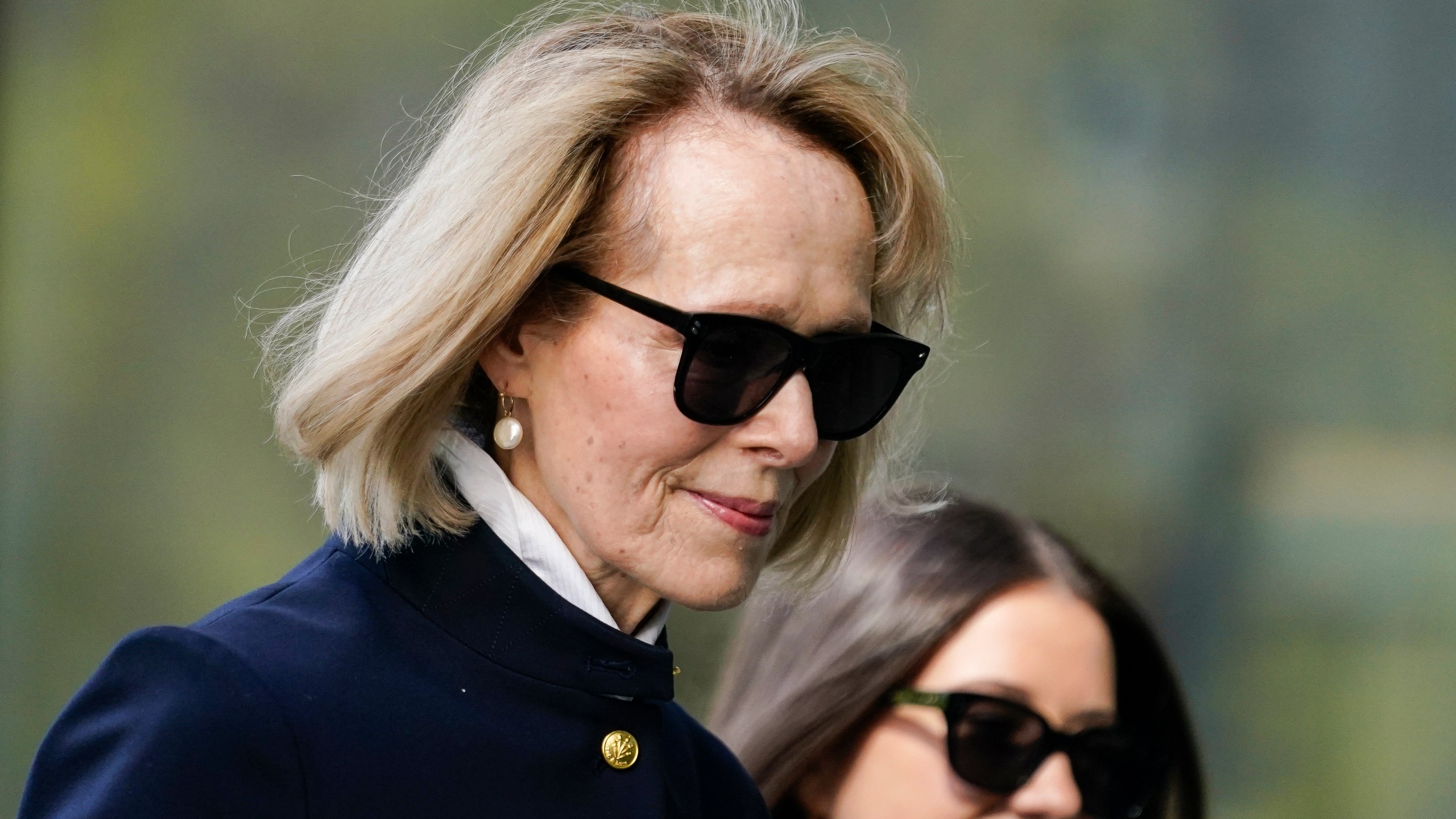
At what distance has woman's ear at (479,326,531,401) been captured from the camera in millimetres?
1912

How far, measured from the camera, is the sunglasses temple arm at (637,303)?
1.79 metres

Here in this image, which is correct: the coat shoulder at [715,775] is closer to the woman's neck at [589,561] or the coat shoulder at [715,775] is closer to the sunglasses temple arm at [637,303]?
the woman's neck at [589,561]

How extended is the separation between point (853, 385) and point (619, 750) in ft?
1.79

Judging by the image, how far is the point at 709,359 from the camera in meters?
1.78

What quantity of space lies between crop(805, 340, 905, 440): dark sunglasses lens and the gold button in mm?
455

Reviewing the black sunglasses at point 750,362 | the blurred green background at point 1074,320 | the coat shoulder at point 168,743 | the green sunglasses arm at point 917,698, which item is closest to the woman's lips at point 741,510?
the black sunglasses at point 750,362

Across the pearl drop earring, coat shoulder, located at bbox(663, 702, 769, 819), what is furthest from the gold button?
the pearl drop earring

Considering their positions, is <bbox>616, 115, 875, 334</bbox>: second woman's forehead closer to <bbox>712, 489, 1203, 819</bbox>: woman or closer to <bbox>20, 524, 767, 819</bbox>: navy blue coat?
<bbox>20, 524, 767, 819</bbox>: navy blue coat

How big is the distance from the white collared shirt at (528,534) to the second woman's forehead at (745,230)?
310mm

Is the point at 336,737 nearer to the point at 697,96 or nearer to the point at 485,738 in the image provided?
the point at 485,738

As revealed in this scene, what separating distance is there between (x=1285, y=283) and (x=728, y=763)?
3.02m

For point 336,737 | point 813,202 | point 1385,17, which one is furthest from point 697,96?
point 1385,17

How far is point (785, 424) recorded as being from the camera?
184 cm

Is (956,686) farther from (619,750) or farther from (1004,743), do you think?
(619,750)
